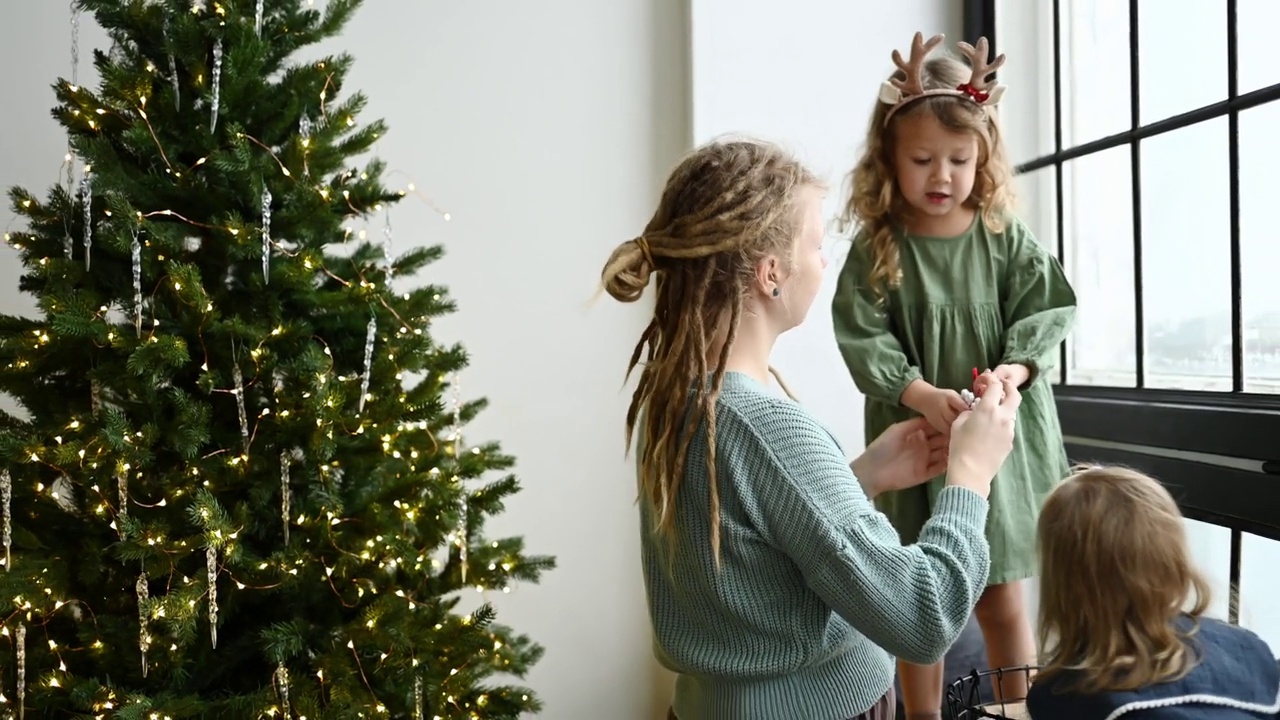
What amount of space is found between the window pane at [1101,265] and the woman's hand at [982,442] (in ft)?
3.59

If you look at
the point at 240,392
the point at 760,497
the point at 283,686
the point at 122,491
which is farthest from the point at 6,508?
the point at 760,497

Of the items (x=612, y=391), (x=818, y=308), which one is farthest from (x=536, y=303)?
(x=818, y=308)

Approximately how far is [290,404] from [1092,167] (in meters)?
1.66

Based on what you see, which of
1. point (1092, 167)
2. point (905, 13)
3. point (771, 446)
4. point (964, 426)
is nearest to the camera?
point (771, 446)

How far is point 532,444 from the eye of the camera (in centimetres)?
297

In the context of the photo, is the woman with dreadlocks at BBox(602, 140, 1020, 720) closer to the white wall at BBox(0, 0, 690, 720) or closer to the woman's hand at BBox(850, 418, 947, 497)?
the woman's hand at BBox(850, 418, 947, 497)

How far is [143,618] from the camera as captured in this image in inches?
70.5

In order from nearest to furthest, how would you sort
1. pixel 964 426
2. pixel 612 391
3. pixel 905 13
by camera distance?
pixel 964 426, pixel 905 13, pixel 612 391

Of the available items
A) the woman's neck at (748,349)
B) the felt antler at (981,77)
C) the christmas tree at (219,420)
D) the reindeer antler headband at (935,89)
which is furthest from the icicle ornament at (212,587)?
the felt antler at (981,77)

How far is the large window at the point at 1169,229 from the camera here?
1868 mm

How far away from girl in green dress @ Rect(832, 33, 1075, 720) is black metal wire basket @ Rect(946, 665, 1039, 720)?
0.30 ft

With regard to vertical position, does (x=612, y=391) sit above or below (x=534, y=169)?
below

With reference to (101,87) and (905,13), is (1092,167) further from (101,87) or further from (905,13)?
(101,87)

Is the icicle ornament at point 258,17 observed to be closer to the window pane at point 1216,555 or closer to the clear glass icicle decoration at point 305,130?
the clear glass icicle decoration at point 305,130
